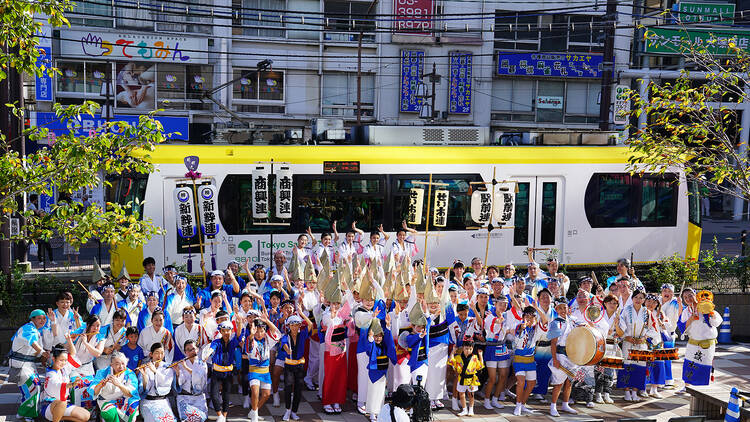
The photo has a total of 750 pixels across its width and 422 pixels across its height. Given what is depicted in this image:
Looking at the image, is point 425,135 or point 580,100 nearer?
point 425,135

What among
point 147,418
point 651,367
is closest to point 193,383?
point 147,418

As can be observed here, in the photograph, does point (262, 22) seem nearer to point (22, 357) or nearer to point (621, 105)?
point (621, 105)

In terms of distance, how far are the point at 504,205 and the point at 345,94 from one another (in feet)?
54.7

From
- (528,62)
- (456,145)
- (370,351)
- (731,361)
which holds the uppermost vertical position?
(528,62)

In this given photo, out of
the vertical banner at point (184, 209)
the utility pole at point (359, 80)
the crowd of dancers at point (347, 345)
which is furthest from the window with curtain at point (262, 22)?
the crowd of dancers at point (347, 345)

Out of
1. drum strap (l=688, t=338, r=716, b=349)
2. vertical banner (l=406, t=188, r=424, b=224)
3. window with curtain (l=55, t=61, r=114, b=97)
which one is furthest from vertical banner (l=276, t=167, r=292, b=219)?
window with curtain (l=55, t=61, r=114, b=97)

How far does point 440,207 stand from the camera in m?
15.4

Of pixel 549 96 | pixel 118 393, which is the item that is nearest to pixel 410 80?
pixel 549 96

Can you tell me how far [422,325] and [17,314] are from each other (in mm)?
6971

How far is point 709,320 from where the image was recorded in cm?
1113

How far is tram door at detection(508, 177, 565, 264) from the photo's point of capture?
16281mm

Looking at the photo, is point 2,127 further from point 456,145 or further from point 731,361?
point 731,361

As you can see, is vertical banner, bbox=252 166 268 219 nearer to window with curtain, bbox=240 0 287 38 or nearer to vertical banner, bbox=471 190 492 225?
vertical banner, bbox=471 190 492 225

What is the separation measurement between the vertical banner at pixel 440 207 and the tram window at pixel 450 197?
25 centimetres
